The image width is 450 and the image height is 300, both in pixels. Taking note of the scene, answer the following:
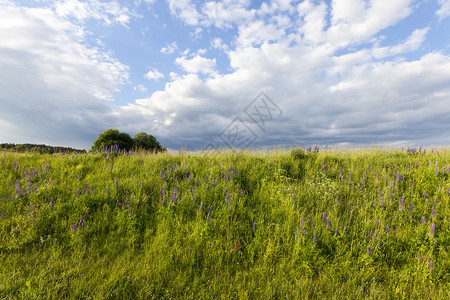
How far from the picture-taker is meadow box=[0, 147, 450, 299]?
3416 mm

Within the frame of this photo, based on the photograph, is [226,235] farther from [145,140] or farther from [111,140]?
[145,140]

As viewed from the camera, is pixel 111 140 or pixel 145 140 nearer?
pixel 111 140

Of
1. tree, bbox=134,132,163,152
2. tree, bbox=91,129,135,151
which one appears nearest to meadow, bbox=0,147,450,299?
tree, bbox=91,129,135,151

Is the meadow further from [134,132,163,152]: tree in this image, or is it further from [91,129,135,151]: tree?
[134,132,163,152]: tree

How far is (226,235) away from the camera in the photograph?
4.47 metres

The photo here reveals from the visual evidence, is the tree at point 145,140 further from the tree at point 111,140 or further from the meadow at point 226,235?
the meadow at point 226,235

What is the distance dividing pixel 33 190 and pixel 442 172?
1149cm

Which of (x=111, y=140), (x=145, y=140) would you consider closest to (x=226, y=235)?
(x=111, y=140)

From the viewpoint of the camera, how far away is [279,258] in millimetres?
4074

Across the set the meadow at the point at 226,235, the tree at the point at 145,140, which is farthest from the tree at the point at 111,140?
the meadow at the point at 226,235

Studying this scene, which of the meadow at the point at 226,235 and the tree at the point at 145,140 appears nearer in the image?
the meadow at the point at 226,235

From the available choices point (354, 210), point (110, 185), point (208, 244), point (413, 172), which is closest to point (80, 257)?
point (208, 244)

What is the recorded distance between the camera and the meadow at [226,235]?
342cm

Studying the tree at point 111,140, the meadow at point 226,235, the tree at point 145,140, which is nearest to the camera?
the meadow at point 226,235
